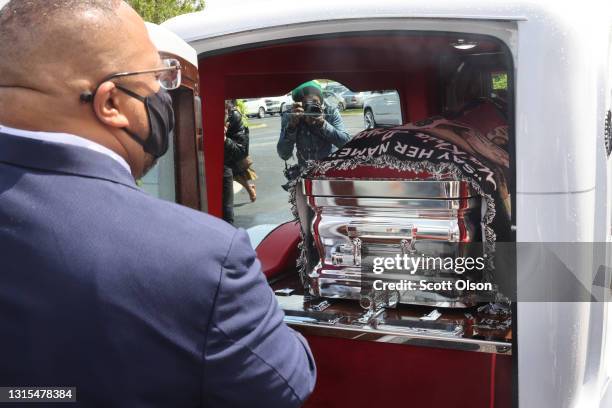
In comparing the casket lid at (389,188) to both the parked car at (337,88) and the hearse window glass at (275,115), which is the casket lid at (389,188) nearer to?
the hearse window glass at (275,115)

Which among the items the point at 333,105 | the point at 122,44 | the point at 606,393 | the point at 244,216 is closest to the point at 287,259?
the point at 606,393

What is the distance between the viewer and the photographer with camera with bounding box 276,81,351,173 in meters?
4.31

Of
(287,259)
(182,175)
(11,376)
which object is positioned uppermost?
(182,175)

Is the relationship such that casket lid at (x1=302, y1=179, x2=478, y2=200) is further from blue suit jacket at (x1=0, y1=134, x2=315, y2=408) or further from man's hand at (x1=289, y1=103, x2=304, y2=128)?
man's hand at (x1=289, y1=103, x2=304, y2=128)

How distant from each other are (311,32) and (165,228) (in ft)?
4.05

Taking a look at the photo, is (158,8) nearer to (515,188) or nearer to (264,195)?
(264,195)

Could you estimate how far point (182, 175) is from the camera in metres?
2.31

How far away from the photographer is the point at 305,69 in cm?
348

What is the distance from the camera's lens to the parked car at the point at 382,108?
4465 millimetres

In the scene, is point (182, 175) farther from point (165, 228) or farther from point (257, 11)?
point (165, 228)

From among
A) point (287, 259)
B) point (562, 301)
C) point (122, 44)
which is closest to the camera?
point (122, 44)

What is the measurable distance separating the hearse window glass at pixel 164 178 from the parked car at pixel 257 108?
5.48ft

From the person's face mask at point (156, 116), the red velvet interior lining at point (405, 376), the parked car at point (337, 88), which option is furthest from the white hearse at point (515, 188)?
the parked car at point (337, 88)

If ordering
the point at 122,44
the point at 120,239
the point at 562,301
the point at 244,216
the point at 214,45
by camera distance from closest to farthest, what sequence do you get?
the point at 120,239
the point at 122,44
the point at 562,301
the point at 214,45
the point at 244,216
